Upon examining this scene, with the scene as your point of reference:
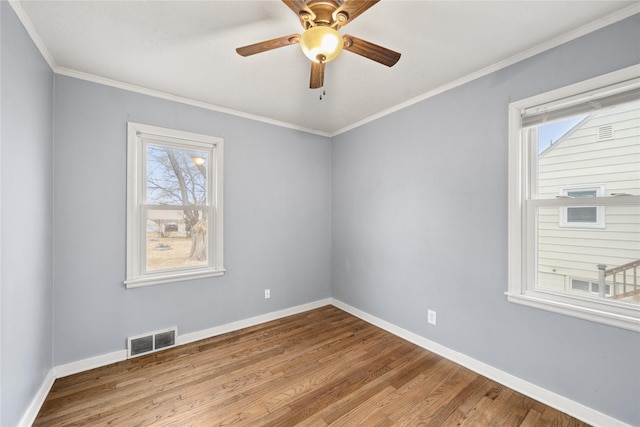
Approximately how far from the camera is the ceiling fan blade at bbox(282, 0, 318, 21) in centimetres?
127

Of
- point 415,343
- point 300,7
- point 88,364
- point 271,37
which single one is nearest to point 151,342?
point 88,364

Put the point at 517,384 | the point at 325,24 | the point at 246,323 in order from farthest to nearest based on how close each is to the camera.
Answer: the point at 246,323 < the point at 517,384 < the point at 325,24

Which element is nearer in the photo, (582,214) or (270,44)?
(270,44)

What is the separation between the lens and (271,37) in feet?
6.15

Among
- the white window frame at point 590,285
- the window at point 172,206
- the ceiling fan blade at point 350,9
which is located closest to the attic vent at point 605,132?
the white window frame at point 590,285

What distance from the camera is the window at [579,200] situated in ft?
5.42

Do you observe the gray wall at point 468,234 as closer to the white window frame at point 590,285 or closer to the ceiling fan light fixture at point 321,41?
the white window frame at point 590,285

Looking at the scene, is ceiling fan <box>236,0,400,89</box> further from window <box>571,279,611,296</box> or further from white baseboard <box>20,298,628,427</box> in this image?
white baseboard <box>20,298,628,427</box>

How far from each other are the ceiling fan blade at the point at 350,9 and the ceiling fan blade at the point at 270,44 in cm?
26

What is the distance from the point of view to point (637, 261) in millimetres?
1638

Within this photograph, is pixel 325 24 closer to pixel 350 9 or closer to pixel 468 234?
pixel 350 9

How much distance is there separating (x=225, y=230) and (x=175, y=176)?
790mm

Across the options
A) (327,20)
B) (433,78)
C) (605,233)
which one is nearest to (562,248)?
(605,233)

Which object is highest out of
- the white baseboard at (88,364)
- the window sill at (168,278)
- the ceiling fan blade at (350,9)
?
the ceiling fan blade at (350,9)
